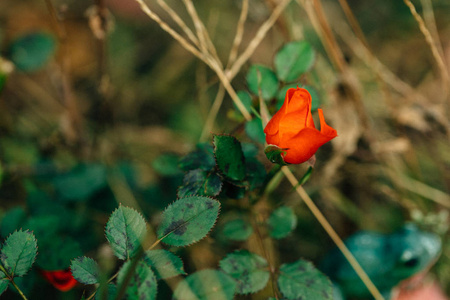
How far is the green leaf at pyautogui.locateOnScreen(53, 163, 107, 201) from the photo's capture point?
73 centimetres

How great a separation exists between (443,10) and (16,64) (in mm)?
1231

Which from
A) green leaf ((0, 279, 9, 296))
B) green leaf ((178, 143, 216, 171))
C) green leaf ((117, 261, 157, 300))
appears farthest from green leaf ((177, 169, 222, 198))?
green leaf ((0, 279, 9, 296))

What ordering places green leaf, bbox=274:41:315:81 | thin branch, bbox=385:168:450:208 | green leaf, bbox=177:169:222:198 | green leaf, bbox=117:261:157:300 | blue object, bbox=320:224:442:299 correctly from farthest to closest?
thin branch, bbox=385:168:450:208 → blue object, bbox=320:224:442:299 → green leaf, bbox=274:41:315:81 → green leaf, bbox=177:169:222:198 → green leaf, bbox=117:261:157:300

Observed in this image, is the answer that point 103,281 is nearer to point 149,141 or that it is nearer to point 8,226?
point 8,226

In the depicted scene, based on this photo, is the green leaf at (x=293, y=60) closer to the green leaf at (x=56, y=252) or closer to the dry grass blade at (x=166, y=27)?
the dry grass blade at (x=166, y=27)

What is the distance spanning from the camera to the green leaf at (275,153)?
0.42m

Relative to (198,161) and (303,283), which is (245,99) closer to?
(198,161)

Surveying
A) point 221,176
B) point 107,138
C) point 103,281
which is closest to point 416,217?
point 221,176

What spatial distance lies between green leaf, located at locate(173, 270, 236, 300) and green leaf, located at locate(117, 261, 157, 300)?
44 millimetres

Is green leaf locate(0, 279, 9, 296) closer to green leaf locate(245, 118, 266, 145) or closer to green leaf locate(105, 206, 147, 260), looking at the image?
green leaf locate(105, 206, 147, 260)

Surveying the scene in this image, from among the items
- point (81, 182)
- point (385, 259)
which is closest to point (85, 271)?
point (81, 182)

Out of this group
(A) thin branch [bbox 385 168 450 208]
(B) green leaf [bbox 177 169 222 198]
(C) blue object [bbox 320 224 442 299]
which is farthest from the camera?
(A) thin branch [bbox 385 168 450 208]

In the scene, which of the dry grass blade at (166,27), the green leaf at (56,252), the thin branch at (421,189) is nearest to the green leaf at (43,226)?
the green leaf at (56,252)

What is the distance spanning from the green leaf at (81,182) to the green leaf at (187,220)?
363mm
